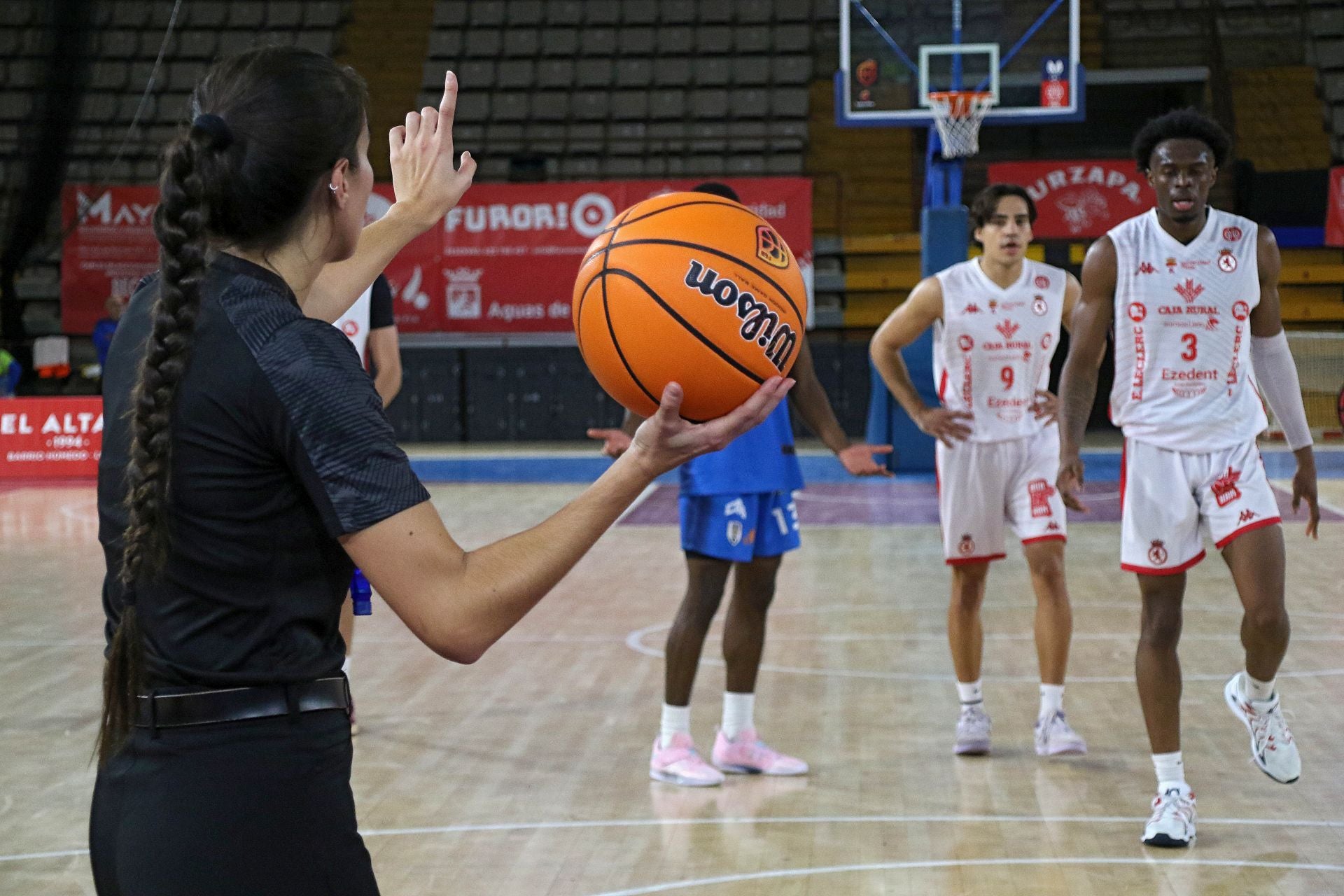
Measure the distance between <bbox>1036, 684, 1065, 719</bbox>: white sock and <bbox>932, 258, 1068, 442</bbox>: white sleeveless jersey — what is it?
30.9 inches

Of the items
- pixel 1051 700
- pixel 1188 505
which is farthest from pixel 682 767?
pixel 1188 505

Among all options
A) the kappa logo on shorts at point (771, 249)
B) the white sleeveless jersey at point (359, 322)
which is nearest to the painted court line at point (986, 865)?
the kappa logo on shorts at point (771, 249)

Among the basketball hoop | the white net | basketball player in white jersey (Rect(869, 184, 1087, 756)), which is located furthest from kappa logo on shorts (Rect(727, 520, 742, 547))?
the white net

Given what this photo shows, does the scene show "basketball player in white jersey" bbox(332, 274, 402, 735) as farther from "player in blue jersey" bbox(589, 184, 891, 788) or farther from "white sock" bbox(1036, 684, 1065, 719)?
"white sock" bbox(1036, 684, 1065, 719)

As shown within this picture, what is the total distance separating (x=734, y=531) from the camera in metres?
4.32

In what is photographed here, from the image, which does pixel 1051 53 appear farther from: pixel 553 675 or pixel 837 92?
pixel 553 675

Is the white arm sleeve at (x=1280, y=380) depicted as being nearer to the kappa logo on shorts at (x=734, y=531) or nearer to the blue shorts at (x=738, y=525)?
the blue shorts at (x=738, y=525)

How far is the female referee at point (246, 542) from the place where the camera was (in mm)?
1500

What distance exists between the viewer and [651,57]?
17906 millimetres

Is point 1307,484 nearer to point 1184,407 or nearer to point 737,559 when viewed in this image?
point 1184,407

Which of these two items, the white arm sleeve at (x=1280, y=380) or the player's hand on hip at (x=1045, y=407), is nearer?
the white arm sleeve at (x=1280, y=380)

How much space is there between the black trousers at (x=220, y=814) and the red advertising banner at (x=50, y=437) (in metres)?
9.50

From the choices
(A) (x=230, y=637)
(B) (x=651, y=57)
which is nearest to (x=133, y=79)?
(B) (x=651, y=57)

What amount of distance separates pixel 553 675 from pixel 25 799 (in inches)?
79.4
